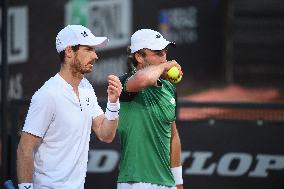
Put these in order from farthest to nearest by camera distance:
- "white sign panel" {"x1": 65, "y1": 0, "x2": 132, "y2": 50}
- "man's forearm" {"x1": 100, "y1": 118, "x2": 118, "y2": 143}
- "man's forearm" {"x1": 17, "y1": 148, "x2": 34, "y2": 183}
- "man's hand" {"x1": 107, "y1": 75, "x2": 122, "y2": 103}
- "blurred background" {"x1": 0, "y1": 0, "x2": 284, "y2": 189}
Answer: "white sign panel" {"x1": 65, "y1": 0, "x2": 132, "y2": 50}
"blurred background" {"x1": 0, "y1": 0, "x2": 284, "y2": 189}
"man's forearm" {"x1": 100, "y1": 118, "x2": 118, "y2": 143}
"man's hand" {"x1": 107, "y1": 75, "x2": 122, "y2": 103}
"man's forearm" {"x1": 17, "y1": 148, "x2": 34, "y2": 183}

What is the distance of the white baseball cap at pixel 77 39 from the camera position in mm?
6684

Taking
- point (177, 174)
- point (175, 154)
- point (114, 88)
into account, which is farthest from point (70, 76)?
point (177, 174)

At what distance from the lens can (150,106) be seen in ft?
23.4

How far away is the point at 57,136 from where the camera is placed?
21.5ft

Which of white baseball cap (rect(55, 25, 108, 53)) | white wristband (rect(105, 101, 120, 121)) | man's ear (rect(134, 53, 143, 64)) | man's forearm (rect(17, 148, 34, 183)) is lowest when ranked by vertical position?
man's forearm (rect(17, 148, 34, 183))

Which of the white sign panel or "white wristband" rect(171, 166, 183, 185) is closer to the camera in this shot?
"white wristband" rect(171, 166, 183, 185)

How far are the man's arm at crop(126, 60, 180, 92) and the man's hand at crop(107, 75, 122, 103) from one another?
0.26m

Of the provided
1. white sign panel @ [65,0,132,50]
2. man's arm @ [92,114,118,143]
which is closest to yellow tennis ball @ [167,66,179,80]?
man's arm @ [92,114,118,143]

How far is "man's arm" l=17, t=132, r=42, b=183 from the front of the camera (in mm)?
6424

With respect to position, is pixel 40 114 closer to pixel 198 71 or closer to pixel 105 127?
pixel 105 127

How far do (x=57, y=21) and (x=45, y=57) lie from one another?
0.58m

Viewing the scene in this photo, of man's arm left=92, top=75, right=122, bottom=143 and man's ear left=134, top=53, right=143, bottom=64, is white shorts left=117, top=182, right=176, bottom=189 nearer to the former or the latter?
man's arm left=92, top=75, right=122, bottom=143

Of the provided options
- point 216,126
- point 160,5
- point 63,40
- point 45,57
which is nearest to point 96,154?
point 216,126

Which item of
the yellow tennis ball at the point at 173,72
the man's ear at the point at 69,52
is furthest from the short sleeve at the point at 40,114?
the yellow tennis ball at the point at 173,72
